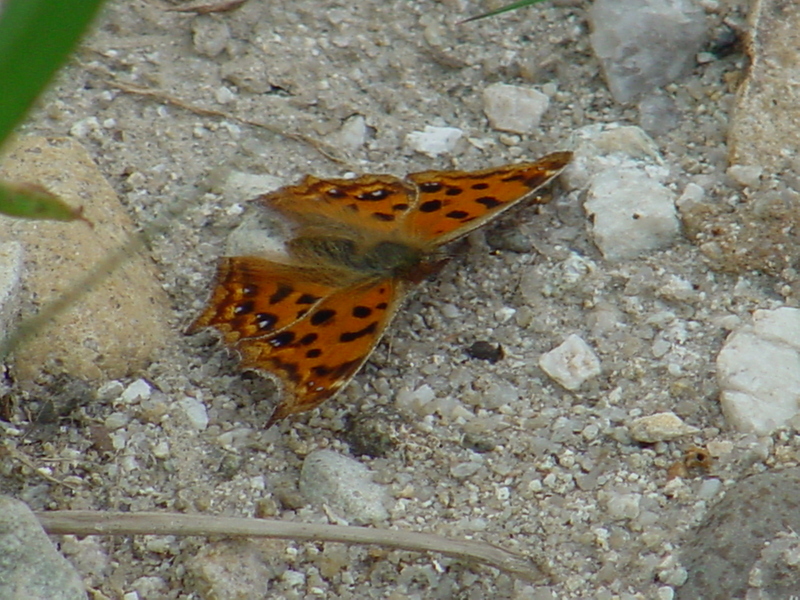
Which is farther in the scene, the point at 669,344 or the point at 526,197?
the point at 526,197

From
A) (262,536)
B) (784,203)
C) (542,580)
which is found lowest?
(542,580)

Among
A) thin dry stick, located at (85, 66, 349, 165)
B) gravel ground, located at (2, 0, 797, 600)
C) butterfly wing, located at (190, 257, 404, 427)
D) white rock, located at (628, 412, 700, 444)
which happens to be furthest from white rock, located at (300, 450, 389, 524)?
thin dry stick, located at (85, 66, 349, 165)

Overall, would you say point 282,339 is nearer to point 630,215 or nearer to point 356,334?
point 356,334

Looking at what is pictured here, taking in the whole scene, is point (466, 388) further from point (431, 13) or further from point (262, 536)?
point (431, 13)

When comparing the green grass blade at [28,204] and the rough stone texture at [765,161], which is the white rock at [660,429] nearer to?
the rough stone texture at [765,161]

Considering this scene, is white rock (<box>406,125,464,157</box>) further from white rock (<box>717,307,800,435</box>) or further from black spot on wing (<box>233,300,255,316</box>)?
white rock (<box>717,307,800,435</box>)

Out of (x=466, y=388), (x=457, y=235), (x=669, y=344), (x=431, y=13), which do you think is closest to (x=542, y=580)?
(x=466, y=388)
